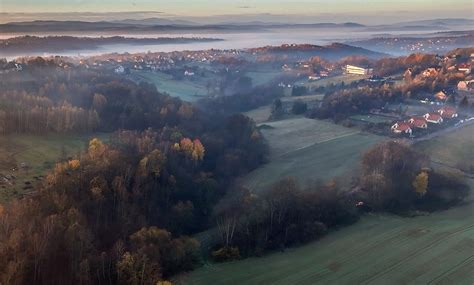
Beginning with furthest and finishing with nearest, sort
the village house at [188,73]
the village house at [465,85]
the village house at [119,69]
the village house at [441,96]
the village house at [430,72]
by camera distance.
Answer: the village house at [188,73] → the village house at [119,69] → the village house at [430,72] → the village house at [465,85] → the village house at [441,96]

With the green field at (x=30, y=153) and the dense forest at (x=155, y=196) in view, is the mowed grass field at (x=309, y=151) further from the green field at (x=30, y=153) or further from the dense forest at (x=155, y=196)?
the green field at (x=30, y=153)

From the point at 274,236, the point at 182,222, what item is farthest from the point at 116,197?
the point at 274,236

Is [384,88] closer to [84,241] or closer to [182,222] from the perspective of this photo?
[182,222]

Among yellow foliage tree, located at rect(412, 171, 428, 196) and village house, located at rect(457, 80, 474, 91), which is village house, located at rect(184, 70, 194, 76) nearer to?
village house, located at rect(457, 80, 474, 91)

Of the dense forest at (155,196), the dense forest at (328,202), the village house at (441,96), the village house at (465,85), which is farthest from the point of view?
the village house at (465,85)

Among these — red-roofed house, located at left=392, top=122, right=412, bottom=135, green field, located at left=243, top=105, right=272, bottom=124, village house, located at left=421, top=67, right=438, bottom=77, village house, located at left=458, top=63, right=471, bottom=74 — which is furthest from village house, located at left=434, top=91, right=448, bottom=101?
green field, located at left=243, top=105, right=272, bottom=124

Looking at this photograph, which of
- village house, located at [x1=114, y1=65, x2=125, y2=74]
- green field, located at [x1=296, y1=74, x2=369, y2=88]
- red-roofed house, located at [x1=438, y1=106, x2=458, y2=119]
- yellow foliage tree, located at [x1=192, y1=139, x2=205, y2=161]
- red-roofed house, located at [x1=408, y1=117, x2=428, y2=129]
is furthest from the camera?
green field, located at [x1=296, y1=74, x2=369, y2=88]

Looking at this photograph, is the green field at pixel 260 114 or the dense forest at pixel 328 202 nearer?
the dense forest at pixel 328 202

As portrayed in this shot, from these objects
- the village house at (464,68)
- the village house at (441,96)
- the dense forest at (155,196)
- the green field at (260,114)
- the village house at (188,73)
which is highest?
the village house at (464,68)

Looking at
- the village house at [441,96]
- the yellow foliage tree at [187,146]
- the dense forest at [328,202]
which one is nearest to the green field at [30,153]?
the yellow foliage tree at [187,146]
